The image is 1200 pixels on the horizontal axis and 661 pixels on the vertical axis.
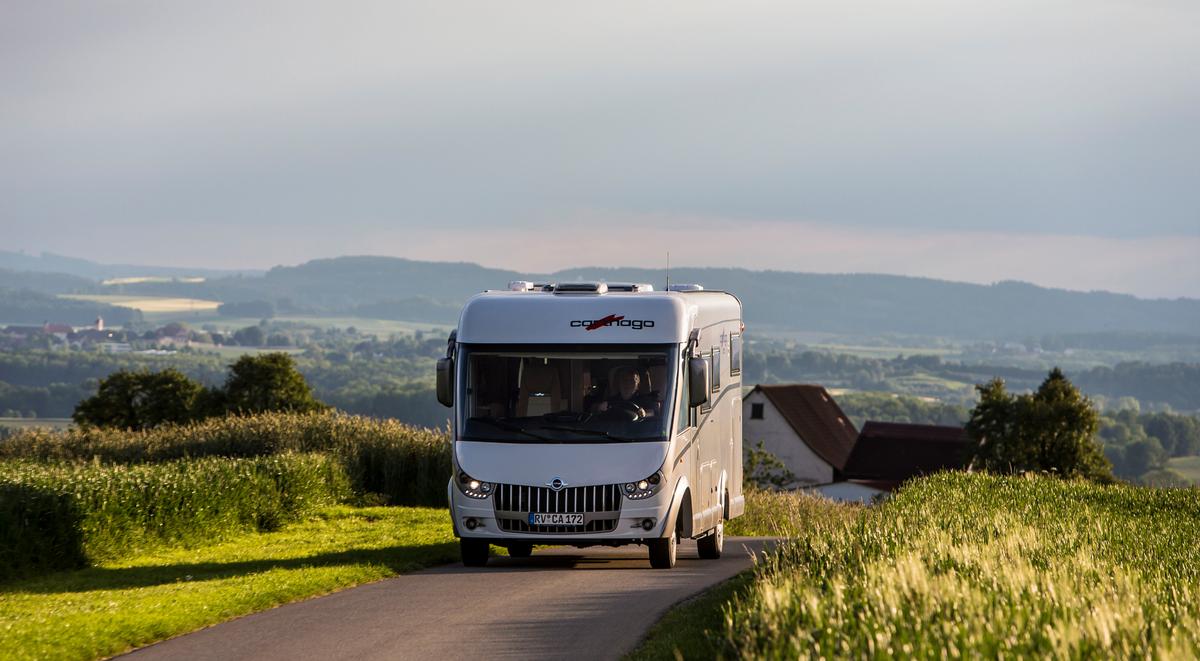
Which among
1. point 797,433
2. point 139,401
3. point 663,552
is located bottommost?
point 797,433

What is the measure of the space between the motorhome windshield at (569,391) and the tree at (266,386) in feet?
125

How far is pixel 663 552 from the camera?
18.4 metres

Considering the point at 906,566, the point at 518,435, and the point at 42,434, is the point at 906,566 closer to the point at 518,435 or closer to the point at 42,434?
the point at 518,435

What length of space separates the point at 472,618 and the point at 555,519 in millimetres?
2985

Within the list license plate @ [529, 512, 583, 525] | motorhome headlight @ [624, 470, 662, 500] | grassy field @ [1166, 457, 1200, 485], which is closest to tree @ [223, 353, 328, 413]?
license plate @ [529, 512, 583, 525]

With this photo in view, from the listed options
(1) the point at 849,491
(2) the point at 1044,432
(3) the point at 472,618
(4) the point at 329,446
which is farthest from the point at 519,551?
(1) the point at 849,491

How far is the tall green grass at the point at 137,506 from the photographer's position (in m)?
18.5

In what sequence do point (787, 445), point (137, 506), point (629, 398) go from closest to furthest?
point (629, 398) < point (137, 506) < point (787, 445)

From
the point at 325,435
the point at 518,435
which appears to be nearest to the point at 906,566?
the point at 518,435

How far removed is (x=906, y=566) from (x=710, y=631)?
156 cm

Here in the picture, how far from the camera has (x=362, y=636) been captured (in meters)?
13.4

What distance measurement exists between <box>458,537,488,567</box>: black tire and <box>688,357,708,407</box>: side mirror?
3.24m

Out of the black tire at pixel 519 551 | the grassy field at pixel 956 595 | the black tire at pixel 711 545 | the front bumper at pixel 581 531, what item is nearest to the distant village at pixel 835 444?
the black tire at pixel 711 545

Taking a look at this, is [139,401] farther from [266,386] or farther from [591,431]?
[591,431]
